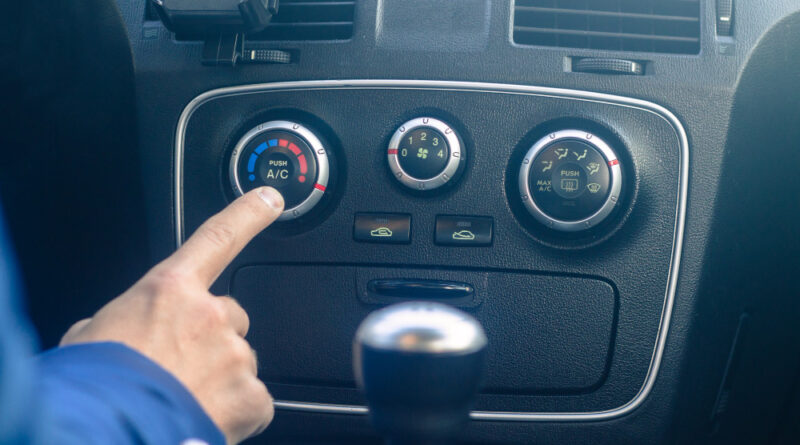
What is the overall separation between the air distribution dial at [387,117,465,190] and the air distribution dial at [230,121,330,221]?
0.36 ft

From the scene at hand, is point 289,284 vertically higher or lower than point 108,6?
lower

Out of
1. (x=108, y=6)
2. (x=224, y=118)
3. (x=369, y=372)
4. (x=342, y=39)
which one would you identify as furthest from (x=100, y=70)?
(x=369, y=372)

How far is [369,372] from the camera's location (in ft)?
1.84

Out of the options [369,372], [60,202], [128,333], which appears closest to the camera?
[369,372]

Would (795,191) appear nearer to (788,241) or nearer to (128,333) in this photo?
(788,241)

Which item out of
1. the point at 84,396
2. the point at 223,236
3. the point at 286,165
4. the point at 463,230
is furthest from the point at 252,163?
the point at 84,396

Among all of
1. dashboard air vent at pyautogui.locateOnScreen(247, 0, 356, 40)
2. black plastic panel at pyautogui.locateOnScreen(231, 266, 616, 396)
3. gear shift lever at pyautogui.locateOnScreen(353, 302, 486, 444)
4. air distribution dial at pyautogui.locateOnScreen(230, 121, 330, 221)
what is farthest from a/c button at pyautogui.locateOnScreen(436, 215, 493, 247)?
gear shift lever at pyautogui.locateOnScreen(353, 302, 486, 444)

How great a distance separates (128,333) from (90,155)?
→ 49 centimetres

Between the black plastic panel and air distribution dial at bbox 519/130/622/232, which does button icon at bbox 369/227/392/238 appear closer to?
the black plastic panel

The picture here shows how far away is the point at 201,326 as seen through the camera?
773 millimetres

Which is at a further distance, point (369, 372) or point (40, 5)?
point (40, 5)

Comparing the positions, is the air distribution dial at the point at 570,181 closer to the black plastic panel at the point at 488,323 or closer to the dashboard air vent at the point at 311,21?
the black plastic panel at the point at 488,323

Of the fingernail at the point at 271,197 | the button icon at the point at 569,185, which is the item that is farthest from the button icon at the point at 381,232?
the button icon at the point at 569,185

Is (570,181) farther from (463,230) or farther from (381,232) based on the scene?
(381,232)
